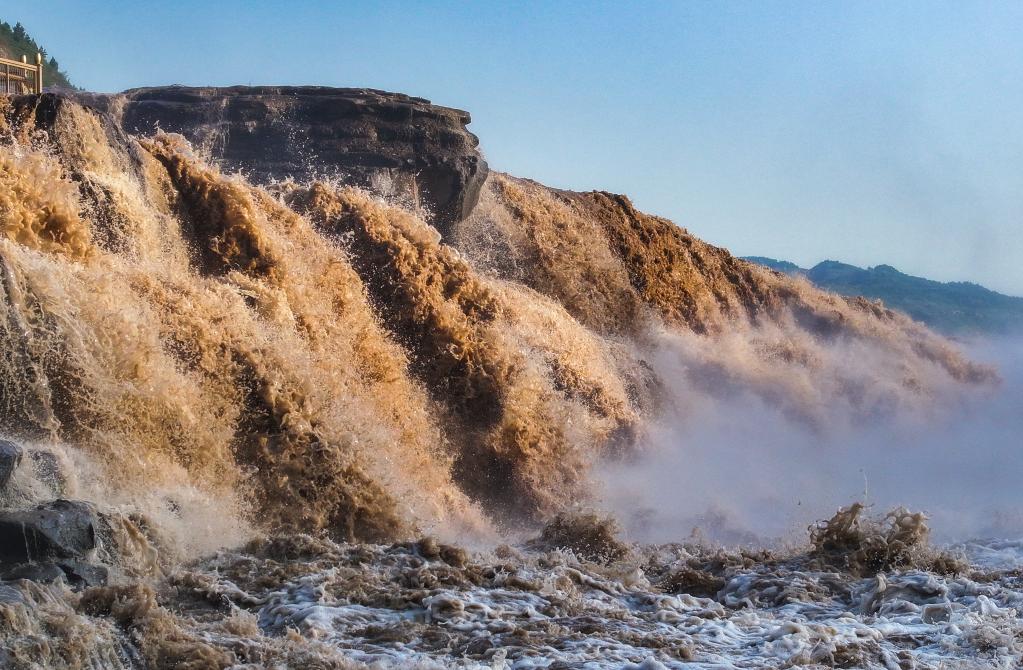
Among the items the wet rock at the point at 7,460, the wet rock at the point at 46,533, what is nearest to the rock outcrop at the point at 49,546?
the wet rock at the point at 46,533

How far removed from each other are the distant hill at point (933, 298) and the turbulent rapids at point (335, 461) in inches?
1776

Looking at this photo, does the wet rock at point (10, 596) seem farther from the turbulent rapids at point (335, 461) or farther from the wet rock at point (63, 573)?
the wet rock at point (63, 573)

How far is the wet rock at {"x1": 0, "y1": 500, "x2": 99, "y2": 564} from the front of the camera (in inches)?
241

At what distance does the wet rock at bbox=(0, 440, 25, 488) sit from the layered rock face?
8.36m

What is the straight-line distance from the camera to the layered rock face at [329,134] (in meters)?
15.3

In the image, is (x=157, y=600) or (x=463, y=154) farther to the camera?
→ (x=463, y=154)

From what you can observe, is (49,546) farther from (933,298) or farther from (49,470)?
(933,298)

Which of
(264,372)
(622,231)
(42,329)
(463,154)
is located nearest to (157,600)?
(42,329)

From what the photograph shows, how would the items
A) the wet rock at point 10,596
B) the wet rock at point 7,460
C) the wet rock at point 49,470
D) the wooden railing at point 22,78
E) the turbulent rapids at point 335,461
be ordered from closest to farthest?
the wet rock at point 10,596, the turbulent rapids at point 335,461, the wet rock at point 7,460, the wet rock at point 49,470, the wooden railing at point 22,78

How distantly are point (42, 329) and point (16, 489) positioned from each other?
1.51 m

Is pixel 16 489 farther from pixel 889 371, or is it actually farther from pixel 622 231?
pixel 889 371

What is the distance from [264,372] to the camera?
954 cm

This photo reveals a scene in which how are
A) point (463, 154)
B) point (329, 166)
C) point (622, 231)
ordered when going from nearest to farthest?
point (329, 166), point (463, 154), point (622, 231)

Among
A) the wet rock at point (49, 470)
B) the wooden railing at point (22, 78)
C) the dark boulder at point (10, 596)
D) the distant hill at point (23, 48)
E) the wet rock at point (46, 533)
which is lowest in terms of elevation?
the dark boulder at point (10, 596)
